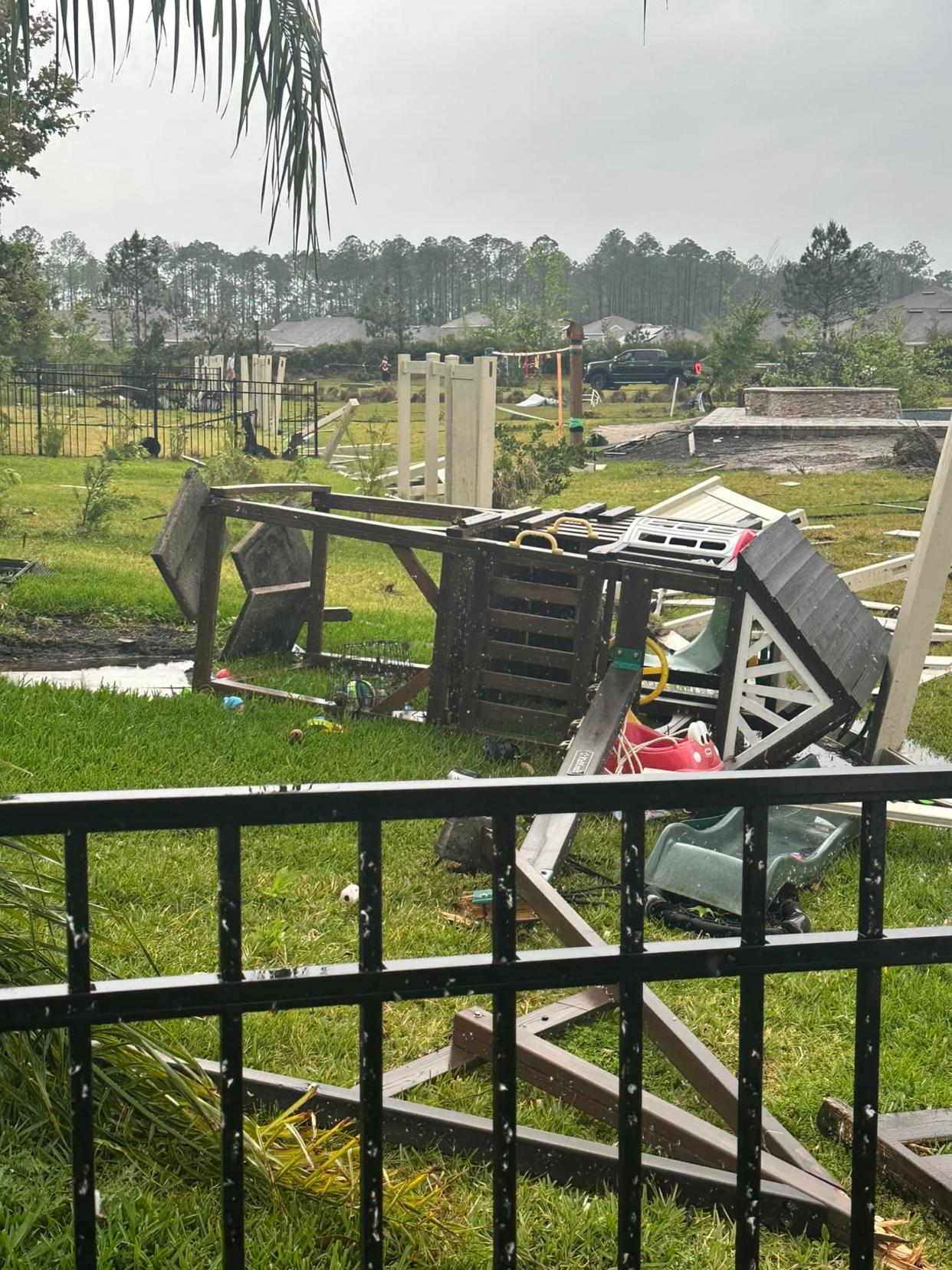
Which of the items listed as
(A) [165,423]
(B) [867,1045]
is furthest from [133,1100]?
(A) [165,423]

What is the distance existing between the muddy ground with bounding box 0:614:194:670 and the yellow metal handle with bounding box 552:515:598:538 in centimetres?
292

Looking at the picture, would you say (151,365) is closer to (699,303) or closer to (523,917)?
(523,917)

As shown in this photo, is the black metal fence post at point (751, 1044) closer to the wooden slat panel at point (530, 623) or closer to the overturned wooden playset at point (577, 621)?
the overturned wooden playset at point (577, 621)

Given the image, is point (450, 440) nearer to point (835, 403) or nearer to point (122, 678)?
point (122, 678)

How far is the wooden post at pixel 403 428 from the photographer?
53.4 feet

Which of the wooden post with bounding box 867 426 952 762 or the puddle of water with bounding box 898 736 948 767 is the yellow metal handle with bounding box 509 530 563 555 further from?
the puddle of water with bounding box 898 736 948 767

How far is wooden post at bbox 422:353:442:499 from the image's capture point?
52.2 ft

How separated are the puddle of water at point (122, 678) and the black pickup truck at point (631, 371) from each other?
133 ft

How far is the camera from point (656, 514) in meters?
8.22

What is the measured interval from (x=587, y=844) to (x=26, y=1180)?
3.40 metres

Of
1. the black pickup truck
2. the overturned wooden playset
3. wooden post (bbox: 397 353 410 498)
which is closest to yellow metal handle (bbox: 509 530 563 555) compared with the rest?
the overturned wooden playset

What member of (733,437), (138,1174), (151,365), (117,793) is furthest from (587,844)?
(151,365)

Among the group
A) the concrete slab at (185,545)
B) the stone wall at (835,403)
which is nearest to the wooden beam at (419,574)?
the concrete slab at (185,545)

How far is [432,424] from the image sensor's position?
1612cm
